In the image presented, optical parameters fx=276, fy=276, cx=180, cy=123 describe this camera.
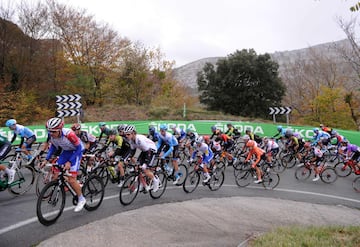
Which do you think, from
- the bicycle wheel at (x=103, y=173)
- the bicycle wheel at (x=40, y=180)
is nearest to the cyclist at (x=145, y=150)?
the bicycle wheel at (x=103, y=173)

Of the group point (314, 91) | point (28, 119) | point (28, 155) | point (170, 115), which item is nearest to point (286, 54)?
point (314, 91)

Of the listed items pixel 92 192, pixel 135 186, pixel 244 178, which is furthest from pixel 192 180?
pixel 92 192

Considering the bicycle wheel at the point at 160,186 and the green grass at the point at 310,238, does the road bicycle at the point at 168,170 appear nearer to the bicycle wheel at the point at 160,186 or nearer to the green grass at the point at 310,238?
the bicycle wheel at the point at 160,186

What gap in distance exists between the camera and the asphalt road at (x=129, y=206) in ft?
17.3

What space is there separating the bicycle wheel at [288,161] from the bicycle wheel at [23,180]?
10.9 meters

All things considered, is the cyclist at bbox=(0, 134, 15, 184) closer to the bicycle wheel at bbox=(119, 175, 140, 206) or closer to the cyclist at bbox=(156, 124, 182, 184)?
the bicycle wheel at bbox=(119, 175, 140, 206)

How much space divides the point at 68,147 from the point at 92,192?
1373 millimetres

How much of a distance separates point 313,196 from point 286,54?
152547mm

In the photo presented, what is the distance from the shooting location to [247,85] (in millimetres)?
34656

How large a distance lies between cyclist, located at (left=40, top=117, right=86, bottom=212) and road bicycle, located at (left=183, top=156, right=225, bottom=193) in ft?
12.6

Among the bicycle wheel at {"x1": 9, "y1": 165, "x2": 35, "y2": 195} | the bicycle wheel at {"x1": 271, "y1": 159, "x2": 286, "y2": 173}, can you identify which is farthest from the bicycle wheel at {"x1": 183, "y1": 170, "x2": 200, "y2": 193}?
the bicycle wheel at {"x1": 271, "y1": 159, "x2": 286, "y2": 173}

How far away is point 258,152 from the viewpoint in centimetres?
1028

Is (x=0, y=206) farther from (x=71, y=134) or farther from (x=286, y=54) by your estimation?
(x=286, y=54)

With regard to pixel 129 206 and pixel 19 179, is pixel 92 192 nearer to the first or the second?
pixel 129 206
